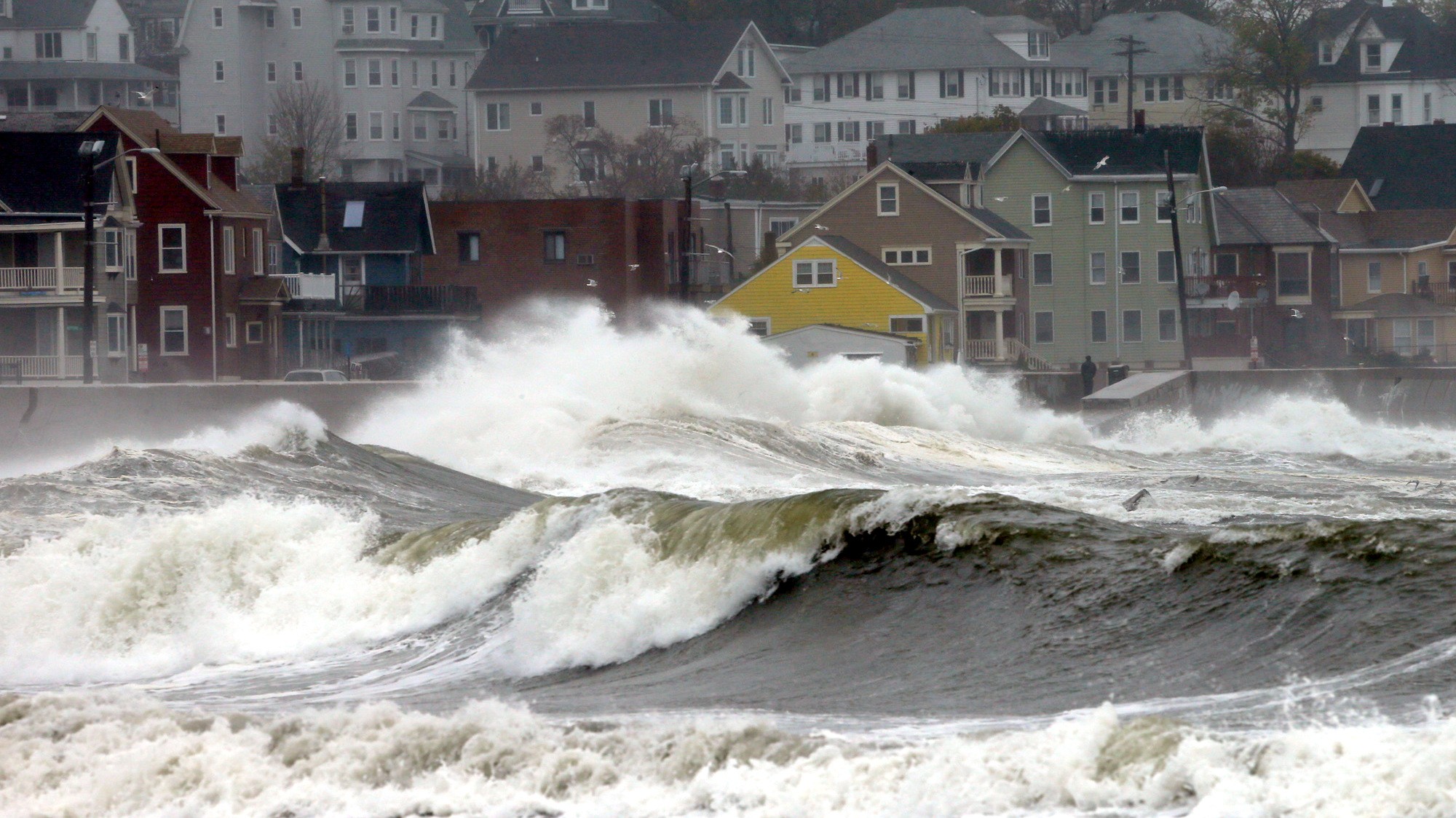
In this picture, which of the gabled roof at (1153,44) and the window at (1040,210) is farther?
the gabled roof at (1153,44)

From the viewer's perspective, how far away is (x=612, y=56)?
323 ft

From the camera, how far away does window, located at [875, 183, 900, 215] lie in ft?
210

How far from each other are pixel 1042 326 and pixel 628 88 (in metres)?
35.4

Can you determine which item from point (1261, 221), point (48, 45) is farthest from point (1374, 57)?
point (48, 45)

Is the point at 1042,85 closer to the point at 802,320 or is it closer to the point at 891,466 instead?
the point at 802,320

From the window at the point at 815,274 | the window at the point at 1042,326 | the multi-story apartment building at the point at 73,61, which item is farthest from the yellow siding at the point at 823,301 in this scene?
the multi-story apartment building at the point at 73,61

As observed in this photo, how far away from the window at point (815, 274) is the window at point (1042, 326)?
35.3 feet

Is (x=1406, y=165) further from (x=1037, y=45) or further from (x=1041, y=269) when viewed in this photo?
(x=1037, y=45)

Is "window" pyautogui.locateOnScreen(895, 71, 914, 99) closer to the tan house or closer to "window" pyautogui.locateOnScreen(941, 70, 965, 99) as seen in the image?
"window" pyautogui.locateOnScreen(941, 70, 965, 99)

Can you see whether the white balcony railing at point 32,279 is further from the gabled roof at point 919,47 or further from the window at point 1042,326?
the gabled roof at point 919,47

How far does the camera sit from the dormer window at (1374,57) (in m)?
101

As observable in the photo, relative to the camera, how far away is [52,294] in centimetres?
4694

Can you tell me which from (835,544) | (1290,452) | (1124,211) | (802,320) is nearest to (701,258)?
(802,320)

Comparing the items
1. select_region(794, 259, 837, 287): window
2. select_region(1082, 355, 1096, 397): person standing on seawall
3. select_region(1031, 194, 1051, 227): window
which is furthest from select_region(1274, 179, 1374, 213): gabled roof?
select_region(1082, 355, 1096, 397): person standing on seawall
